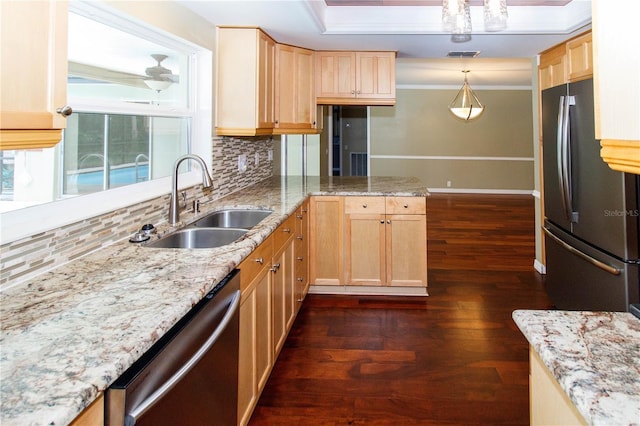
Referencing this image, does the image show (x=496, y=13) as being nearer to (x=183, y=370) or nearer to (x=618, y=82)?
(x=618, y=82)

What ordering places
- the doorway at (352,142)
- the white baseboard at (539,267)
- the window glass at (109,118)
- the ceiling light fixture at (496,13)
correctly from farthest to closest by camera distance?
the doorway at (352,142), the white baseboard at (539,267), the ceiling light fixture at (496,13), the window glass at (109,118)

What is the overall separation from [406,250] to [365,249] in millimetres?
334

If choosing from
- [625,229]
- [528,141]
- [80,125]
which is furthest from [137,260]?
[528,141]

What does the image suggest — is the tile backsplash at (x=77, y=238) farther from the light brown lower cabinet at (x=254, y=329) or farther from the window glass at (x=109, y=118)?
the light brown lower cabinet at (x=254, y=329)

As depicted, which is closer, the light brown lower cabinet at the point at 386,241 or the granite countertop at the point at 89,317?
the granite countertop at the point at 89,317

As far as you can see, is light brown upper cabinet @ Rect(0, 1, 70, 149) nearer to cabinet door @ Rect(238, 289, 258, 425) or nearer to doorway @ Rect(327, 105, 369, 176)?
cabinet door @ Rect(238, 289, 258, 425)

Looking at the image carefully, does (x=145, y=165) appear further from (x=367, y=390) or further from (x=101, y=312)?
(x=367, y=390)

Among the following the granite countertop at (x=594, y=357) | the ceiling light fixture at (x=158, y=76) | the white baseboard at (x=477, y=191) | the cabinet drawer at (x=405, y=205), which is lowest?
the granite countertop at (x=594, y=357)

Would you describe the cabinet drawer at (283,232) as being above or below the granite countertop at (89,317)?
above

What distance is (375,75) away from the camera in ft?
12.8

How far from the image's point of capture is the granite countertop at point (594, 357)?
2.39 ft

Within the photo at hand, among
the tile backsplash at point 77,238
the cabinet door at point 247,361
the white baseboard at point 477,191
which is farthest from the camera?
the white baseboard at point 477,191

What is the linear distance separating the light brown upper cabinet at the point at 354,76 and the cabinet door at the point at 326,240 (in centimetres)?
102

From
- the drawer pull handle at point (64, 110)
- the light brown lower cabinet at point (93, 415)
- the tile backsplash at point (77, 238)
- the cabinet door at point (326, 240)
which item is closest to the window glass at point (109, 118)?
the tile backsplash at point (77, 238)
